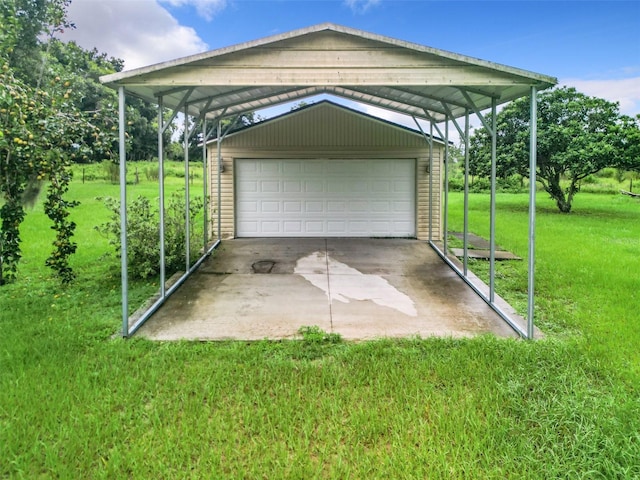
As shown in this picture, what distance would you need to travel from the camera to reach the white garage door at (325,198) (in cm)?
1024

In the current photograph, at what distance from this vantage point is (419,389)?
11.2ft

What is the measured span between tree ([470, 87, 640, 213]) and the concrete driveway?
9552mm

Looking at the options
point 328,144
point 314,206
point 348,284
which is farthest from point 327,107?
point 348,284

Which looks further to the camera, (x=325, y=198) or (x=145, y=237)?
(x=325, y=198)

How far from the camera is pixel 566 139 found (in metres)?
15.5

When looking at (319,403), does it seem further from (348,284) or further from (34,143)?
(34,143)

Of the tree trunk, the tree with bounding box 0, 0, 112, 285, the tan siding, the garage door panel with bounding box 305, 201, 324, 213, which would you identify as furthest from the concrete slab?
the tree trunk

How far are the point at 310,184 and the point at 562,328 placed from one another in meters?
6.48

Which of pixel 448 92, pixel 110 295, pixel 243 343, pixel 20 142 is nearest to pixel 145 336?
pixel 243 343

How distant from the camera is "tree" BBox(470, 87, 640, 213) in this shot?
15086 millimetres

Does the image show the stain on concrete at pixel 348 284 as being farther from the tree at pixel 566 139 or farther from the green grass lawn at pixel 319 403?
the tree at pixel 566 139

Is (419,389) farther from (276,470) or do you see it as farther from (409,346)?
(276,470)

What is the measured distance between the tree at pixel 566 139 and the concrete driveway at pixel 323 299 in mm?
9552

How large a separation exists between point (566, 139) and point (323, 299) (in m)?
13.3
